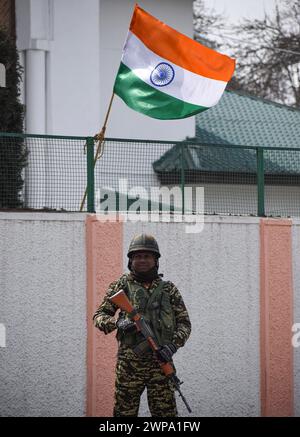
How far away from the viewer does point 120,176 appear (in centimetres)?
1295

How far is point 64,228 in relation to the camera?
490 inches

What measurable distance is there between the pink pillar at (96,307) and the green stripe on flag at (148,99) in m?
1.36

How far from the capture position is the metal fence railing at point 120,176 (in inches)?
500

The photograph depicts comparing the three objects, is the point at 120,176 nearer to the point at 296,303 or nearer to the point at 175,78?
the point at 175,78

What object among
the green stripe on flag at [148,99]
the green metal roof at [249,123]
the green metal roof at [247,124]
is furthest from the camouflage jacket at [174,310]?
the green metal roof at [249,123]

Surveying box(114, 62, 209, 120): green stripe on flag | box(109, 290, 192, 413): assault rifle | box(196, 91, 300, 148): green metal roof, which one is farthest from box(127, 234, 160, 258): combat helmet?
box(196, 91, 300, 148): green metal roof

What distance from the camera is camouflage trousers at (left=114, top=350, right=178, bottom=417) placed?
9.62m

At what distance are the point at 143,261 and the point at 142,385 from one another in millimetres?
1049

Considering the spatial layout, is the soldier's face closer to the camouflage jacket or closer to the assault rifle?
the camouflage jacket

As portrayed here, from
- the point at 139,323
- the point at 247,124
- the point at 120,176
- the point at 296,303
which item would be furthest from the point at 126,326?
the point at 247,124

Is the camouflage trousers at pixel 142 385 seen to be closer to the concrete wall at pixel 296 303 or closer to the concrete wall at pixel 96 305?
the concrete wall at pixel 96 305

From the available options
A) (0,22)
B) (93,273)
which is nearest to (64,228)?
(93,273)

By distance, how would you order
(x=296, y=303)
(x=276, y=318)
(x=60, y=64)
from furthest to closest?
(x=60, y=64) < (x=296, y=303) < (x=276, y=318)

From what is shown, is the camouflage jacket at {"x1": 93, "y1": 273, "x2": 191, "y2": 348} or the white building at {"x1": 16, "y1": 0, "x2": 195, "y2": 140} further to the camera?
the white building at {"x1": 16, "y1": 0, "x2": 195, "y2": 140}
